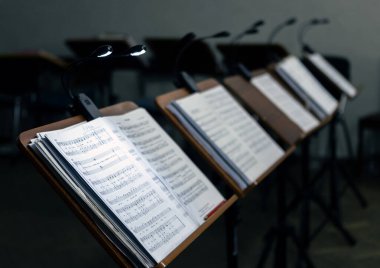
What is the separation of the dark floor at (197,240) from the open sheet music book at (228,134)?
3.69ft

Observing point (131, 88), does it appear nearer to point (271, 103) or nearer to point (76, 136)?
point (271, 103)

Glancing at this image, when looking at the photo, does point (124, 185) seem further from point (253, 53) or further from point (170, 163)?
point (253, 53)

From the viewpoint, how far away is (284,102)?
2.96 metres

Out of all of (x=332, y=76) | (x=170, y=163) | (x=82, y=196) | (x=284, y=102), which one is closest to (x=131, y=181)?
(x=82, y=196)

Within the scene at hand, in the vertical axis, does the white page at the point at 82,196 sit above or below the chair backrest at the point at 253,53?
below

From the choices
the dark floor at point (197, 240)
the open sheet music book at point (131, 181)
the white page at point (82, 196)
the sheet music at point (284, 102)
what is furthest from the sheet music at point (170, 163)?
the dark floor at point (197, 240)

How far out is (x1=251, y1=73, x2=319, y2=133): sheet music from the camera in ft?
9.45

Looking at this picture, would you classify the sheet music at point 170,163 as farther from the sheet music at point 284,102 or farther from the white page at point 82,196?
the sheet music at point 284,102

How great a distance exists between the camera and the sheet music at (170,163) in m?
1.66

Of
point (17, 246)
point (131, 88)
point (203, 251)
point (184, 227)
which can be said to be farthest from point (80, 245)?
point (131, 88)

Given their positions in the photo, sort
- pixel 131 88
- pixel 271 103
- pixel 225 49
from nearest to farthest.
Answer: pixel 271 103
pixel 225 49
pixel 131 88

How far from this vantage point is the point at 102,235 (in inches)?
53.5

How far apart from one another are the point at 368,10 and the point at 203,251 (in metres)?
2.96

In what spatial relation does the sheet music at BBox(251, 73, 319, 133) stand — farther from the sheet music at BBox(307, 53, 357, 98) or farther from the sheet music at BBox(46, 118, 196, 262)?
the sheet music at BBox(46, 118, 196, 262)
